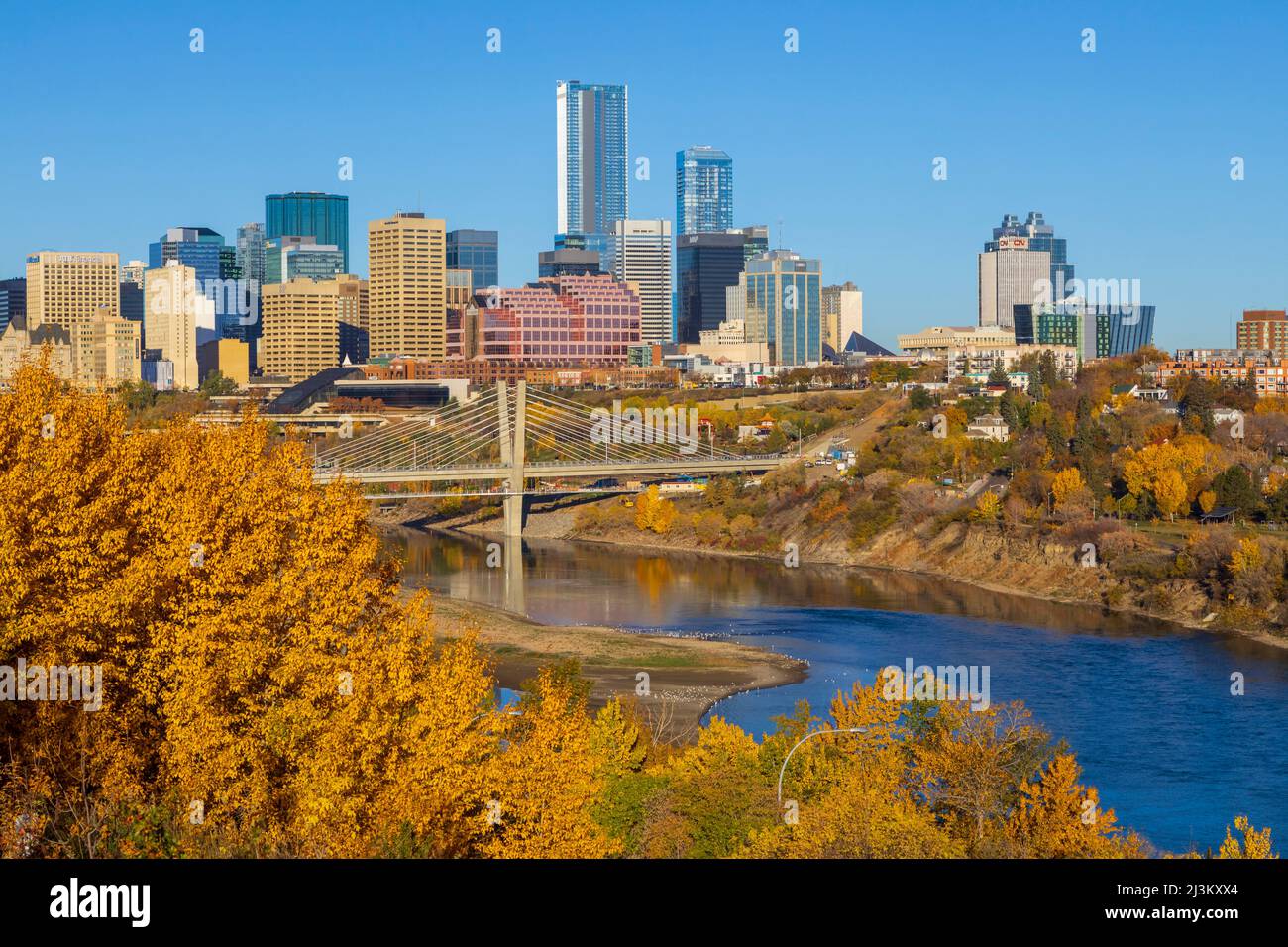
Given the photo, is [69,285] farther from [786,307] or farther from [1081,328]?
[1081,328]

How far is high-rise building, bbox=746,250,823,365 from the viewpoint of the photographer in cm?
16462

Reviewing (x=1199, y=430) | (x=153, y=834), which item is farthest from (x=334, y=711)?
(x=1199, y=430)

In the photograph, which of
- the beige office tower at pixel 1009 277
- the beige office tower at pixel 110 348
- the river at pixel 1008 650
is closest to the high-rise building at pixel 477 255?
the beige office tower at pixel 1009 277

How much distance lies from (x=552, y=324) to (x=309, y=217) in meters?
71.7

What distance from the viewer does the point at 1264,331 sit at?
125 metres

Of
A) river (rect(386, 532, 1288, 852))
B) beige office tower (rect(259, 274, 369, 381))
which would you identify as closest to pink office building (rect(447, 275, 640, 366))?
beige office tower (rect(259, 274, 369, 381))

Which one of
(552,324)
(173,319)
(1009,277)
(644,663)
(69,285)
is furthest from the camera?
(1009,277)

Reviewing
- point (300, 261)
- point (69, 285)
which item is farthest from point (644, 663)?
point (300, 261)

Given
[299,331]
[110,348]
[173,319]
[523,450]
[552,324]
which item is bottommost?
[523,450]

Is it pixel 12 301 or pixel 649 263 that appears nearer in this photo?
pixel 12 301

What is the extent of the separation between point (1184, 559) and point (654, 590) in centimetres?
1485

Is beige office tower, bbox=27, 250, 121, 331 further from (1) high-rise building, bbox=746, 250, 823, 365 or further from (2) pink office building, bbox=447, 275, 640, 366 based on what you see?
(1) high-rise building, bbox=746, 250, 823, 365

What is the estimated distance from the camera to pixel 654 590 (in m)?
46.6
